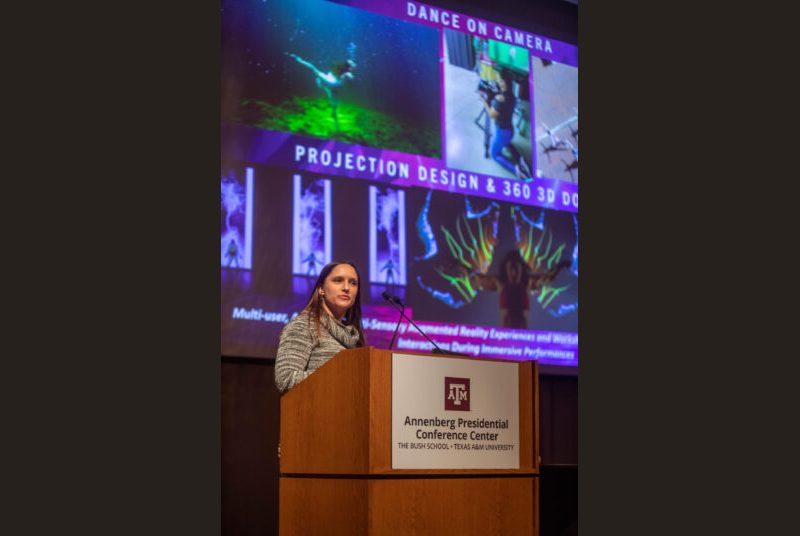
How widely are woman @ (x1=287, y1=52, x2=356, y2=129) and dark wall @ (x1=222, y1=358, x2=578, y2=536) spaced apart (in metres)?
1.60

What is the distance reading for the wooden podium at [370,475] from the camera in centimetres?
336

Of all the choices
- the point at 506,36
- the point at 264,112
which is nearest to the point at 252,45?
the point at 264,112

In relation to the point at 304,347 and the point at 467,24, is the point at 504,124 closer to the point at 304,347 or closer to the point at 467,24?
the point at 467,24

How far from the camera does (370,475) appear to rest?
10.9 feet

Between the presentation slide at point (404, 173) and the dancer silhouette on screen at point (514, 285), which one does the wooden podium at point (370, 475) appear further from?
the dancer silhouette on screen at point (514, 285)

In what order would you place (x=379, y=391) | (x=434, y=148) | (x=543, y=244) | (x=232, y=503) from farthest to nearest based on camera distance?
(x=543, y=244)
(x=434, y=148)
(x=232, y=503)
(x=379, y=391)

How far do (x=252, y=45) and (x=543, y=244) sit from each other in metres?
2.43

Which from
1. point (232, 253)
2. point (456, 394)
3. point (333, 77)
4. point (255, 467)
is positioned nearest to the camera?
point (456, 394)

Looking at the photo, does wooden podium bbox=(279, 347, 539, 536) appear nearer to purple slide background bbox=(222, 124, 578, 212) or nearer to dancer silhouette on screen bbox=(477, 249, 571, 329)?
purple slide background bbox=(222, 124, 578, 212)

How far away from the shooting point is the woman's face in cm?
412

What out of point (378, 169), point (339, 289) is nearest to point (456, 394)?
point (339, 289)

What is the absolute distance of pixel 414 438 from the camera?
3.44 meters

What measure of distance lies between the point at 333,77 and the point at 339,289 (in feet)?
6.75

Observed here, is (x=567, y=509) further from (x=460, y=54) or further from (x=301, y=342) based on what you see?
(x=460, y=54)
